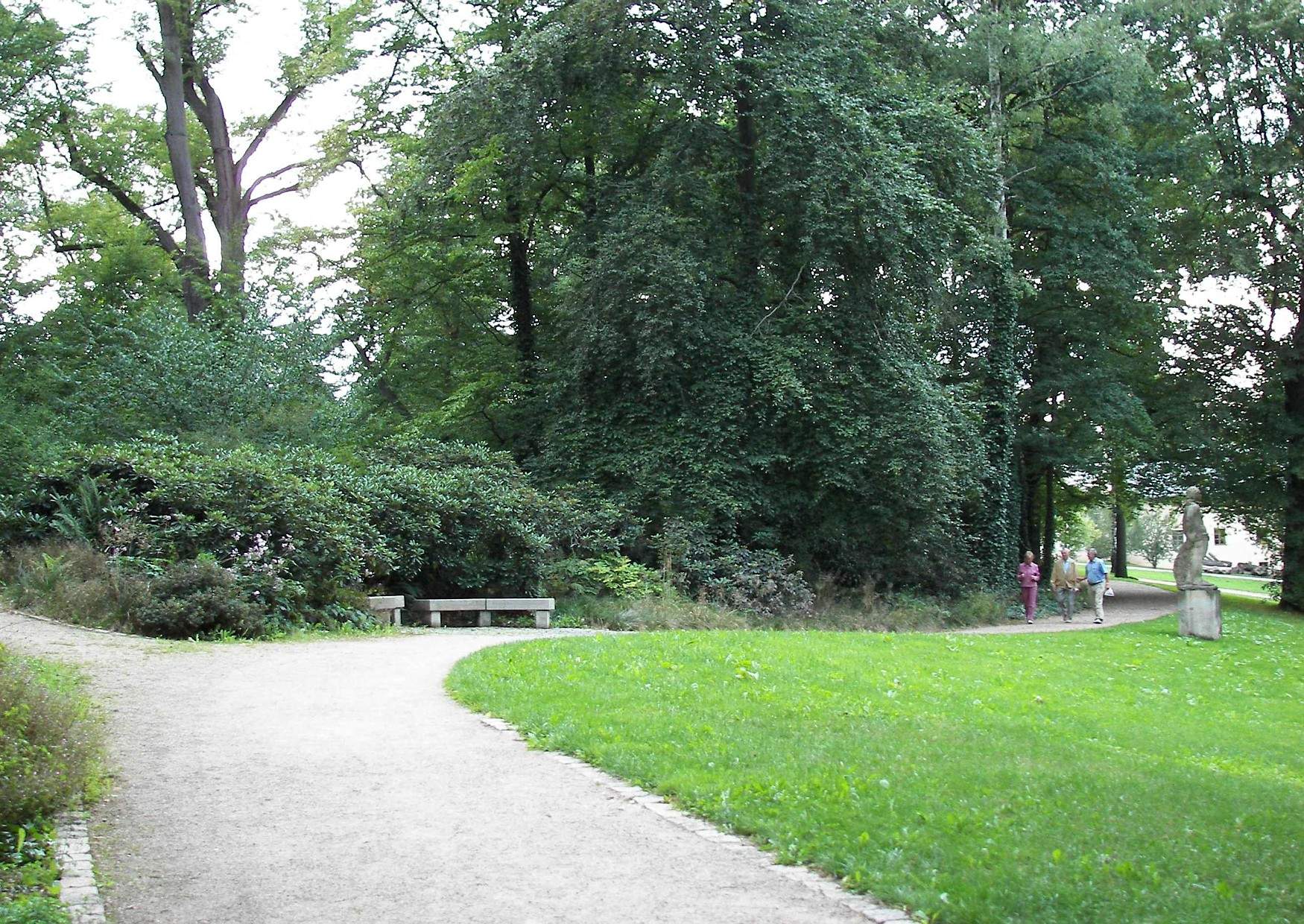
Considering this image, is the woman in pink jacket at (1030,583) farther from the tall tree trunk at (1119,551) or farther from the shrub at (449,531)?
the tall tree trunk at (1119,551)

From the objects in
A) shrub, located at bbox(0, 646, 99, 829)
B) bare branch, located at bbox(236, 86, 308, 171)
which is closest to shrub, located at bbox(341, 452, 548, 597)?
shrub, located at bbox(0, 646, 99, 829)

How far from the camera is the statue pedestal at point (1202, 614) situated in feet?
74.2

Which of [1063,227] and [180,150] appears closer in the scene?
[180,150]

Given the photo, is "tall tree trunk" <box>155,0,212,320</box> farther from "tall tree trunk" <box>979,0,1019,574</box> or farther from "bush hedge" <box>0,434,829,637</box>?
"tall tree trunk" <box>979,0,1019,574</box>

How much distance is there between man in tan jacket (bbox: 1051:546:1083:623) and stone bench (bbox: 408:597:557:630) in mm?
13957

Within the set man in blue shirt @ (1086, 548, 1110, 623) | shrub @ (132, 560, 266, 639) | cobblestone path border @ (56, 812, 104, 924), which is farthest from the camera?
man in blue shirt @ (1086, 548, 1110, 623)

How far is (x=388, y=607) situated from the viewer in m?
16.6

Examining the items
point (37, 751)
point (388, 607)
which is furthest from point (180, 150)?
point (37, 751)

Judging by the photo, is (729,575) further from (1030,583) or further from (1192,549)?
(1192,549)

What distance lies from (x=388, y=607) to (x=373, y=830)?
35.0 ft

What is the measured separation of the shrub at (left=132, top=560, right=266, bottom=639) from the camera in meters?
13.6

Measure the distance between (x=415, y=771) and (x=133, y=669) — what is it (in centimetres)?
482

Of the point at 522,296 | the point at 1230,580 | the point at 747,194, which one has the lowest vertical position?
the point at 1230,580

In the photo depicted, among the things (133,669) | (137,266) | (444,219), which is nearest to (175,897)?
(133,669)
